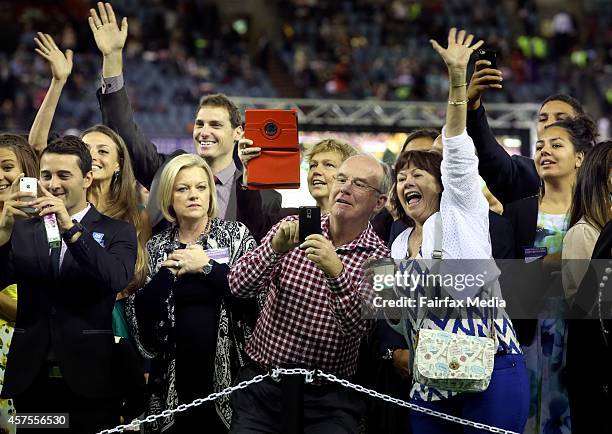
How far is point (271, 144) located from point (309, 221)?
0.54 meters

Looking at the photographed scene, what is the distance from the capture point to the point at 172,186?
4.43m

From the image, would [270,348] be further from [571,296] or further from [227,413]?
[571,296]

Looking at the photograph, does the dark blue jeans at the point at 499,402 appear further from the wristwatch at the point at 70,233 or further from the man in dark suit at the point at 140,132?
the man in dark suit at the point at 140,132

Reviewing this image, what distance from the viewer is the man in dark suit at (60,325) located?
13.4ft

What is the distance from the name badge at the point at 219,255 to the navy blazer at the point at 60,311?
0.31 meters

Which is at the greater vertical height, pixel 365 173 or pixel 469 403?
pixel 365 173

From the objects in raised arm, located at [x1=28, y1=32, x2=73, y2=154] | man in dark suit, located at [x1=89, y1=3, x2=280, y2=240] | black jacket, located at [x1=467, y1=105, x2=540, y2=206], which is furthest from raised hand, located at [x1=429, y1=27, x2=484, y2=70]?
raised arm, located at [x1=28, y1=32, x2=73, y2=154]

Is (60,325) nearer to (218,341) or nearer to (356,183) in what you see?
(218,341)

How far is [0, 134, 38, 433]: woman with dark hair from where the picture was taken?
14.3 ft

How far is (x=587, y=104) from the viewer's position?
1880 cm

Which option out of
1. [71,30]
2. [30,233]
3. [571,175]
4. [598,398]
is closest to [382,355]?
[598,398]

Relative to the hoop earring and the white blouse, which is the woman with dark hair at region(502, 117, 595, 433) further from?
the hoop earring

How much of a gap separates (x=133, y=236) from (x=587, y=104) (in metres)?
15.7

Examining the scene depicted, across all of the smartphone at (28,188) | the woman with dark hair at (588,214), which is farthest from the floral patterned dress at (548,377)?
the smartphone at (28,188)
